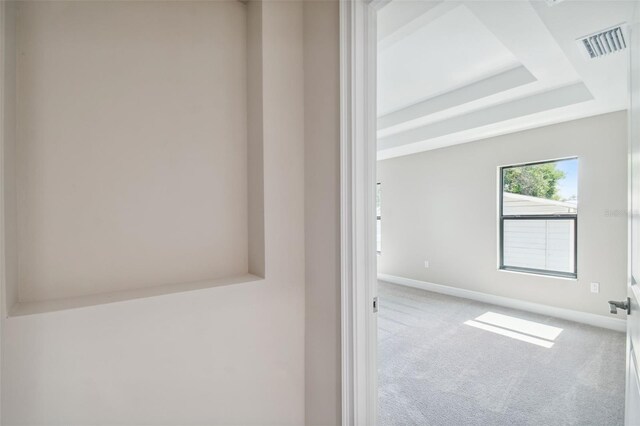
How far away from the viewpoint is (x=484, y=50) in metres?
2.83

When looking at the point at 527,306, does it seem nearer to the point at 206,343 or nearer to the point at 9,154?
the point at 206,343

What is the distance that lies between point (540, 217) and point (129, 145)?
185 inches

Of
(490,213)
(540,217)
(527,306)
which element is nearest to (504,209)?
(490,213)

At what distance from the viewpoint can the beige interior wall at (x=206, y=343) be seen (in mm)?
989

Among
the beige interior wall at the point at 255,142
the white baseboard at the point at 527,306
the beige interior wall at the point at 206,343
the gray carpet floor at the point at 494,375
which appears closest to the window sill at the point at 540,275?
the white baseboard at the point at 527,306

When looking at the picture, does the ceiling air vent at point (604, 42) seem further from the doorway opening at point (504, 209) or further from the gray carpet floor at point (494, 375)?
the gray carpet floor at point (494, 375)

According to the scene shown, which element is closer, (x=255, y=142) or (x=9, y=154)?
(x=9, y=154)

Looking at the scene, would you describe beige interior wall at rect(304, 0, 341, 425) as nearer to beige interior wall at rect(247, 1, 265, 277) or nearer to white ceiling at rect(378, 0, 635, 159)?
beige interior wall at rect(247, 1, 265, 277)

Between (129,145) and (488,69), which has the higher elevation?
(488,69)

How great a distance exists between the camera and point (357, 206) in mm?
1264

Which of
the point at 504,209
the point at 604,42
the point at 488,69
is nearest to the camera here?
the point at 604,42

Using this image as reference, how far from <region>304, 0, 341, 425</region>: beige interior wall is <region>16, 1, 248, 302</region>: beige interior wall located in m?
0.32

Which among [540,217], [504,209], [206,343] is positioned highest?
[504,209]

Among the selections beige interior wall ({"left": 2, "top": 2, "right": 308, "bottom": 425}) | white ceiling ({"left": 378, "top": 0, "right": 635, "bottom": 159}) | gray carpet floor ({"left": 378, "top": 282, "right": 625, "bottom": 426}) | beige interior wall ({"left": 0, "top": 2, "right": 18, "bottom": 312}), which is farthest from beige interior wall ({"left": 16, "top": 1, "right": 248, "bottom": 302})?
gray carpet floor ({"left": 378, "top": 282, "right": 625, "bottom": 426})
